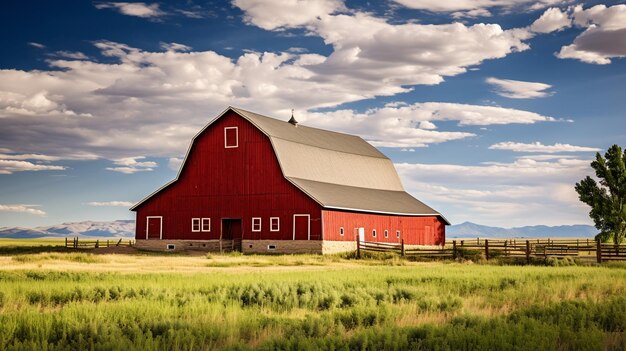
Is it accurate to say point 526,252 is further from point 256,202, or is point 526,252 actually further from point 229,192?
point 229,192

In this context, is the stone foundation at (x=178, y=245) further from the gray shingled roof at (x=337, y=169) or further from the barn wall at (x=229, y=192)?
the gray shingled roof at (x=337, y=169)

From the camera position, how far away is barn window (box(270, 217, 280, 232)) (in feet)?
166

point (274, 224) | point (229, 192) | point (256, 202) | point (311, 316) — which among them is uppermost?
point (229, 192)

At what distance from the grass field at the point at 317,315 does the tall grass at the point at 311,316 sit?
0.04 metres

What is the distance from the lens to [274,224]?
50688 millimetres

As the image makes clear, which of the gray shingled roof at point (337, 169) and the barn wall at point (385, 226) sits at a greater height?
the gray shingled roof at point (337, 169)

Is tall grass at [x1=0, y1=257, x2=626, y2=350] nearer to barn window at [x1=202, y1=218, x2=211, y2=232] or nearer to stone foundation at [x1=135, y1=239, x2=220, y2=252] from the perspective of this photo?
stone foundation at [x1=135, y1=239, x2=220, y2=252]

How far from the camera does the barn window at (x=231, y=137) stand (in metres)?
52.7

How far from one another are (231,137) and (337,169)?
37.1ft

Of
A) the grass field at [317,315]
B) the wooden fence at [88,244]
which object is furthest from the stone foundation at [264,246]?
the grass field at [317,315]


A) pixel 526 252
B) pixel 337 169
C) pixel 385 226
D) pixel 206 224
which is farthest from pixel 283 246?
pixel 526 252

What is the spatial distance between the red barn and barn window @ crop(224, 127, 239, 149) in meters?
0.08

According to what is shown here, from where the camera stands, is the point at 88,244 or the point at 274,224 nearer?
the point at 274,224

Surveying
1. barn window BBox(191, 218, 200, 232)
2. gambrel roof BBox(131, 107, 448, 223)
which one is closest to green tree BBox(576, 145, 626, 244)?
gambrel roof BBox(131, 107, 448, 223)
